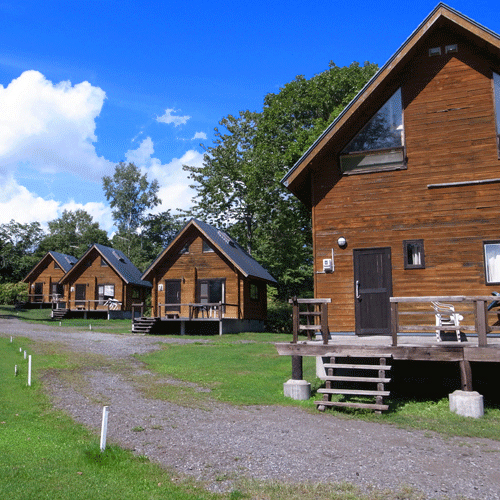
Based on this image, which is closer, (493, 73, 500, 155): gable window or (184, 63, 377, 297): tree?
(493, 73, 500, 155): gable window

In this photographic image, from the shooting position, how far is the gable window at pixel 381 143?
1430cm

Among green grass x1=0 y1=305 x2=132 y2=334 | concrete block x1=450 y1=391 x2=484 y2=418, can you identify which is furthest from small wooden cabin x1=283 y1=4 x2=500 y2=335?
green grass x1=0 y1=305 x2=132 y2=334

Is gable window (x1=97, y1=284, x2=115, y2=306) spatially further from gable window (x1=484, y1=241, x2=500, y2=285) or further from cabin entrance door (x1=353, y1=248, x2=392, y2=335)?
gable window (x1=484, y1=241, x2=500, y2=285)

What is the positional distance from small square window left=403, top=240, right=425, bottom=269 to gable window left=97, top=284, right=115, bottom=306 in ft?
114

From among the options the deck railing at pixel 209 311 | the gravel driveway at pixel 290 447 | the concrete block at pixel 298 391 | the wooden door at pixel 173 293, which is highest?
the wooden door at pixel 173 293

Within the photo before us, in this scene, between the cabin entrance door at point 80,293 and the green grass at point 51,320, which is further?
the cabin entrance door at point 80,293

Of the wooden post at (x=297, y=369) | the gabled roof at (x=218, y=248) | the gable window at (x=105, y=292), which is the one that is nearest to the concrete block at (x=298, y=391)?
the wooden post at (x=297, y=369)

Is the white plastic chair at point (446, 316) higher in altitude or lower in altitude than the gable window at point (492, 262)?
lower

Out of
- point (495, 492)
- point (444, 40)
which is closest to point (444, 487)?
point (495, 492)

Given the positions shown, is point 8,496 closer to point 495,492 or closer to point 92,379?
point 495,492

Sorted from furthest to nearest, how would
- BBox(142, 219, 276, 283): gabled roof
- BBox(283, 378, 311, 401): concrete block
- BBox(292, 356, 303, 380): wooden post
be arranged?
1. BBox(142, 219, 276, 283): gabled roof
2. BBox(292, 356, 303, 380): wooden post
3. BBox(283, 378, 311, 401): concrete block

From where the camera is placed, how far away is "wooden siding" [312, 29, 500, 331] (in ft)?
44.0

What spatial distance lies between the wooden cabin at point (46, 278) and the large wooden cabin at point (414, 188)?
44847mm

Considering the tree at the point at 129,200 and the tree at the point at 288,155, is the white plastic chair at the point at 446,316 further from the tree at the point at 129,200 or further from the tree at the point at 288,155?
the tree at the point at 129,200
